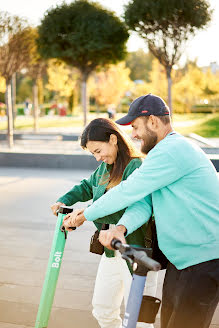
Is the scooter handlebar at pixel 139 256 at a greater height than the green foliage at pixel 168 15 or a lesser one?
lesser

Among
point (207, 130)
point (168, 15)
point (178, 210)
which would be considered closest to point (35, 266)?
point (178, 210)

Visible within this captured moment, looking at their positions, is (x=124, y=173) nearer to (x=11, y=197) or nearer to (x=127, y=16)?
(x=11, y=197)

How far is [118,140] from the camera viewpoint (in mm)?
2645

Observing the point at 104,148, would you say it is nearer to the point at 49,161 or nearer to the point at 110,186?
the point at 110,186

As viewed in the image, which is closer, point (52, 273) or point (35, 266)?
point (52, 273)

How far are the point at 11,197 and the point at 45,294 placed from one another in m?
6.07

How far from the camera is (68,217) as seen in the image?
249 cm

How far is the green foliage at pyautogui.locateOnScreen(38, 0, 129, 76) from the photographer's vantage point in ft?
56.9

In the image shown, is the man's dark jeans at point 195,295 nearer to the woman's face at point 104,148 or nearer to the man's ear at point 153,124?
the man's ear at point 153,124

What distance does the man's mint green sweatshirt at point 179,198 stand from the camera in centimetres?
206

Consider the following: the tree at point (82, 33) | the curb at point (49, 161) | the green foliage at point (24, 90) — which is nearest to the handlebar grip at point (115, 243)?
the curb at point (49, 161)

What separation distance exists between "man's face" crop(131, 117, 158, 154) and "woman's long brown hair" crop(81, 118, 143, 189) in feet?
1.21

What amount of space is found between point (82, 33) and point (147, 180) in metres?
16.1

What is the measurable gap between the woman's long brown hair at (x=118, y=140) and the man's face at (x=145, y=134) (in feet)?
1.21
